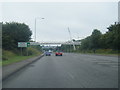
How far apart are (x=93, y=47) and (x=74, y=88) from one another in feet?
295

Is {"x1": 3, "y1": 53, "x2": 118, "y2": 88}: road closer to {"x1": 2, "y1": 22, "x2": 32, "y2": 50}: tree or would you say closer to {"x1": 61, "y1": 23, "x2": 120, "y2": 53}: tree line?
{"x1": 2, "y1": 22, "x2": 32, "y2": 50}: tree

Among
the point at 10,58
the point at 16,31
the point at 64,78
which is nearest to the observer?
the point at 64,78

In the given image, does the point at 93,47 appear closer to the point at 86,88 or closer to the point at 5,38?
the point at 5,38

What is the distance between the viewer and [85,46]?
106m

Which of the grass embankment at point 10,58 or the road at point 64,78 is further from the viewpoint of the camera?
the grass embankment at point 10,58

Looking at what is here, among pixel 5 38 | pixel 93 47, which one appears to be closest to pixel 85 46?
pixel 93 47

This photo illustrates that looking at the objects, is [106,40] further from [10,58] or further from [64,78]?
[64,78]

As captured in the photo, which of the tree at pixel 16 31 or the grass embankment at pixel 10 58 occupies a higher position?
the tree at pixel 16 31

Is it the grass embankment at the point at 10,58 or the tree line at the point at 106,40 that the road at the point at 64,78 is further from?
the tree line at the point at 106,40

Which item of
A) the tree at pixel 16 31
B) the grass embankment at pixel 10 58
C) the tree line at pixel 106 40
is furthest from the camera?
the tree line at pixel 106 40

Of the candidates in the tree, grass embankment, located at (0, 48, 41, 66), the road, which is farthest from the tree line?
the road

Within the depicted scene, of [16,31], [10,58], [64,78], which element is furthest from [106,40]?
[64,78]

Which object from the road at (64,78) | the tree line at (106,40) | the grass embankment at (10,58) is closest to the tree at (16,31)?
the grass embankment at (10,58)

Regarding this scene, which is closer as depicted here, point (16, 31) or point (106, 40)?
point (16, 31)
